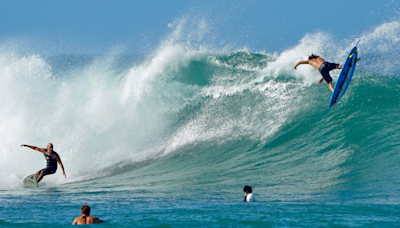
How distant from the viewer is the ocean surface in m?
6.29

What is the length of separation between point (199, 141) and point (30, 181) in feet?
16.2

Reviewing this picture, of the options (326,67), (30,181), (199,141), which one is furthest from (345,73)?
(30,181)

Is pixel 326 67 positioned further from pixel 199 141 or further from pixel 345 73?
pixel 199 141

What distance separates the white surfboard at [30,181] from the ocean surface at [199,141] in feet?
0.55

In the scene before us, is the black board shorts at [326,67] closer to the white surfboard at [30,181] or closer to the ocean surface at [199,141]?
the ocean surface at [199,141]

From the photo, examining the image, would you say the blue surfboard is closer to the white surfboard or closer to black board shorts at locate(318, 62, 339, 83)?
black board shorts at locate(318, 62, 339, 83)

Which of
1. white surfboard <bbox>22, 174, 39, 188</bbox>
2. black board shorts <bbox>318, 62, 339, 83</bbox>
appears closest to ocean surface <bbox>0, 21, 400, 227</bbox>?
white surfboard <bbox>22, 174, 39, 188</bbox>

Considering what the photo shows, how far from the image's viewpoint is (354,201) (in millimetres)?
6465

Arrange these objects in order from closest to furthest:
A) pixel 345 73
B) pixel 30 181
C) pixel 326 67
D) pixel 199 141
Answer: pixel 326 67, pixel 345 73, pixel 30 181, pixel 199 141

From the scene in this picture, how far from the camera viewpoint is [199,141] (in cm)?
1310

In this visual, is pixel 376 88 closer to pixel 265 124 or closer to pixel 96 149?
pixel 265 124

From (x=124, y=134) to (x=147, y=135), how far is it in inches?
28.8

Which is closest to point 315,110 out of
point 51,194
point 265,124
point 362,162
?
point 265,124

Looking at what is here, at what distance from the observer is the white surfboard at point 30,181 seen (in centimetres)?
994
